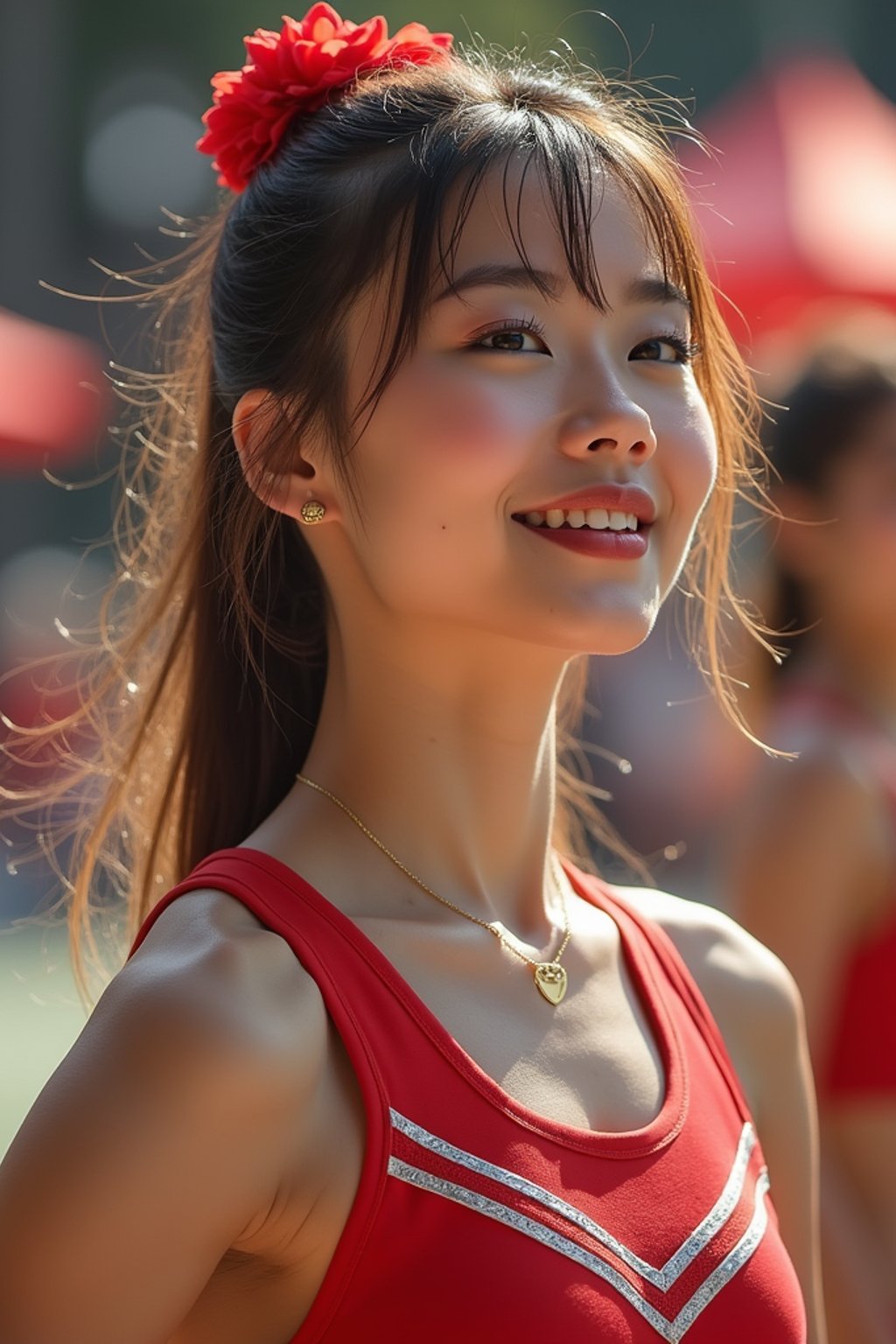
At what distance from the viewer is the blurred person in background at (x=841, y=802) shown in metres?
2.30

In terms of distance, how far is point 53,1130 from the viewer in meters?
1.17

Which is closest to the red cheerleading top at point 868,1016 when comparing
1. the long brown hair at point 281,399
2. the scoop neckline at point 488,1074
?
the long brown hair at point 281,399

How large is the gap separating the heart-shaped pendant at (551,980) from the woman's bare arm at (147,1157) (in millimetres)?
325

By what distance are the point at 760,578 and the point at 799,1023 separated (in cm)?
123

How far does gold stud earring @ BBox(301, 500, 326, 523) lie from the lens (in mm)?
1548

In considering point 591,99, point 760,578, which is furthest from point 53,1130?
point 760,578

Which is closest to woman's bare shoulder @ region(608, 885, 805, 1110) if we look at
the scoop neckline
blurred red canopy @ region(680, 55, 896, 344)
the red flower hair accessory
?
the scoop neckline

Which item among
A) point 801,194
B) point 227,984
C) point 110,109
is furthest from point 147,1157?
point 110,109

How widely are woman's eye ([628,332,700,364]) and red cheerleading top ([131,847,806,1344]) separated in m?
0.54

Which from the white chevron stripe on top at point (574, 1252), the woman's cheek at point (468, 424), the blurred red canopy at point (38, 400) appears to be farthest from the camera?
the blurred red canopy at point (38, 400)

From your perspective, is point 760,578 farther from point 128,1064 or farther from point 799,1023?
point 128,1064

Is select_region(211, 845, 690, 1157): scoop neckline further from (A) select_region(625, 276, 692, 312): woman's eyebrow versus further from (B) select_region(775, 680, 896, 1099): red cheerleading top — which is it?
(B) select_region(775, 680, 896, 1099): red cheerleading top

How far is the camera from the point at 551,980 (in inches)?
60.2

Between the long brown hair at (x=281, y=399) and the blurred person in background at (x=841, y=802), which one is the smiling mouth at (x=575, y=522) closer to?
the long brown hair at (x=281, y=399)
